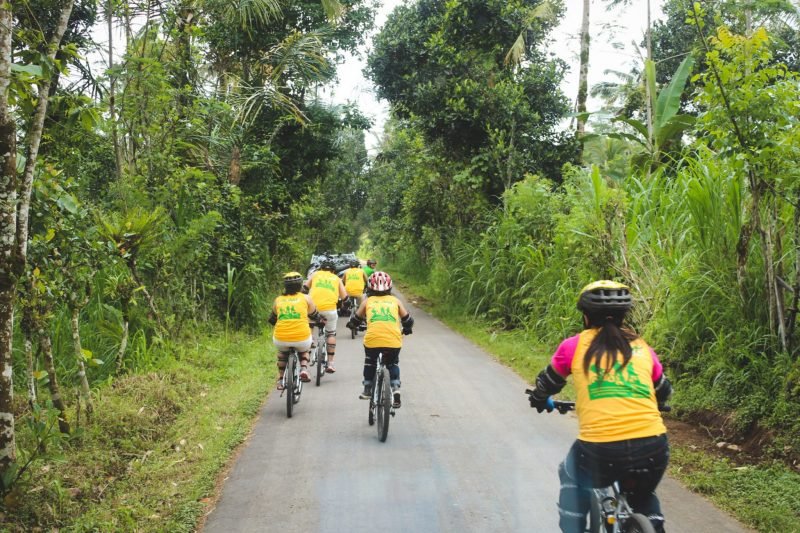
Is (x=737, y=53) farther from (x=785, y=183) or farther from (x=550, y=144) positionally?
(x=550, y=144)

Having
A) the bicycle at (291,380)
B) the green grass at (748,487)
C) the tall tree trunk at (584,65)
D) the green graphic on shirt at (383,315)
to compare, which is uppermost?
the tall tree trunk at (584,65)

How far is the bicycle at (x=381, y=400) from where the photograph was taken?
22.6 feet

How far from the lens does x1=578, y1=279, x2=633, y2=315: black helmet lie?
11.4 feet

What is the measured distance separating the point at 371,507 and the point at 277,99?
11.3 meters

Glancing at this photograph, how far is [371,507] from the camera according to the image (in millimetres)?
5133

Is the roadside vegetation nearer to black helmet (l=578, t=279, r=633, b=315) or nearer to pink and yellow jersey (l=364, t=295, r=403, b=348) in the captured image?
black helmet (l=578, t=279, r=633, b=315)

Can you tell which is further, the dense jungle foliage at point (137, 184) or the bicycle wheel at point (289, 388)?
the bicycle wheel at point (289, 388)

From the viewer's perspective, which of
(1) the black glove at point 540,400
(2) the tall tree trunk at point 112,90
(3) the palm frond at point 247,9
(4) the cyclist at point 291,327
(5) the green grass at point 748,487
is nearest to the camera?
(1) the black glove at point 540,400

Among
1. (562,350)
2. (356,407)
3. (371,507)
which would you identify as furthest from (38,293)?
(562,350)

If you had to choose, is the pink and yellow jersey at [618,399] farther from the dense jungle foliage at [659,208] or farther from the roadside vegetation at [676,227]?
the dense jungle foliage at [659,208]

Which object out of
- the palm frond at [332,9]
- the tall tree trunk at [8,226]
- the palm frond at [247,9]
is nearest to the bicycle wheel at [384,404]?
the tall tree trunk at [8,226]

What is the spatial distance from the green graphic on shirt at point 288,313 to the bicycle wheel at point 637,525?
5697 mm

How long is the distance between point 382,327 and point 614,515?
4.27 metres

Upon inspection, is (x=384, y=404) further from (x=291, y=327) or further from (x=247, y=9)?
(x=247, y=9)
